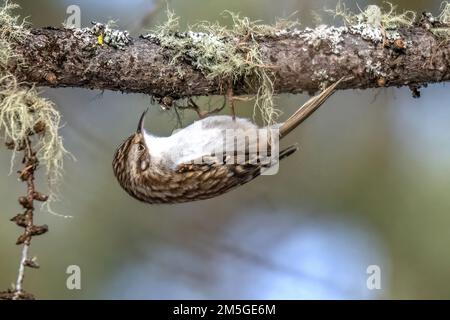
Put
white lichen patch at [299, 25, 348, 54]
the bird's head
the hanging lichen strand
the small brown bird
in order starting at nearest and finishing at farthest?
the hanging lichen strand
white lichen patch at [299, 25, 348, 54]
the small brown bird
the bird's head

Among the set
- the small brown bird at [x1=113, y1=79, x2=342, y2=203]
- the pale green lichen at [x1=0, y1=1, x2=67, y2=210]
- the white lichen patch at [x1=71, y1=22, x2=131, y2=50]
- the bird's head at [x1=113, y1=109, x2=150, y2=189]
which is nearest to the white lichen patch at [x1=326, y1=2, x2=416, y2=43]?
the small brown bird at [x1=113, y1=79, x2=342, y2=203]

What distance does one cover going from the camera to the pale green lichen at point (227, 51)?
91.5 inches

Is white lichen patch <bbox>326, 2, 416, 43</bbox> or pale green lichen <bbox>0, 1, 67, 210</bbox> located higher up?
white lichen patch <bbox>326, 2, 416, 43</bbox>

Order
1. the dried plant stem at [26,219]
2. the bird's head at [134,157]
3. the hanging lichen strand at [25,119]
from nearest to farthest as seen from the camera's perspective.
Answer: the dried plant stem at [26,219]
the hanging lichen strand at [25,119]
the bird's head at [134,157]

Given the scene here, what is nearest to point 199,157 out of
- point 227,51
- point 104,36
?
point 227,51

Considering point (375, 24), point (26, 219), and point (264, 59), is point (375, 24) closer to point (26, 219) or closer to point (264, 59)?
point (264, 59)

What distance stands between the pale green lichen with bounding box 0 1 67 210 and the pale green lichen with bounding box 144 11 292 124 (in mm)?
433

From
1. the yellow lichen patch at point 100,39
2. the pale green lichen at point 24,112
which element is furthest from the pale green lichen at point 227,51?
the pale green lichen at point 24,112

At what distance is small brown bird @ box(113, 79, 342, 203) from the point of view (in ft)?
9.06

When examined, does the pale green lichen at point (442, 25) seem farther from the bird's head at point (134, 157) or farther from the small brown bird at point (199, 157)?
the bird's head at point (134, 157)

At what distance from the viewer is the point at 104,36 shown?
230cm

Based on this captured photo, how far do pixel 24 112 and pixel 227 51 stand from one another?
0.70 metres

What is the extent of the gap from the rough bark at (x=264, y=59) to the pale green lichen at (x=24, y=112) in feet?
0.13

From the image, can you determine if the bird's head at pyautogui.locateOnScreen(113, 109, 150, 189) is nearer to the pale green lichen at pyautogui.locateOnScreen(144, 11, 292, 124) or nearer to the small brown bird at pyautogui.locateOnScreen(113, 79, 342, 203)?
the small brown bird at pyautogui.locateOnScreen(113, 79, 342, 203)
